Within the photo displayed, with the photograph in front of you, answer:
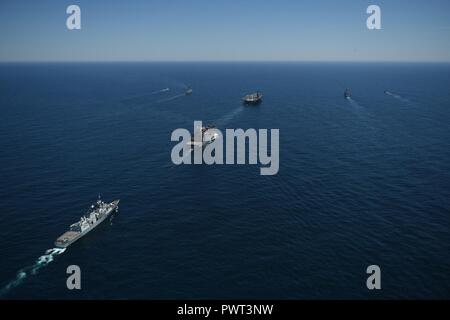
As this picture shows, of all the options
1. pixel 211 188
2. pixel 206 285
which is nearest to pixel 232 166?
pixel 211 188

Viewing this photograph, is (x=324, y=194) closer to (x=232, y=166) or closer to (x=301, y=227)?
(x=301, y=227)

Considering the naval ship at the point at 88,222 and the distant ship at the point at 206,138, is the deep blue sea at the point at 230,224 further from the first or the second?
the distant ship at the point at 206,138
